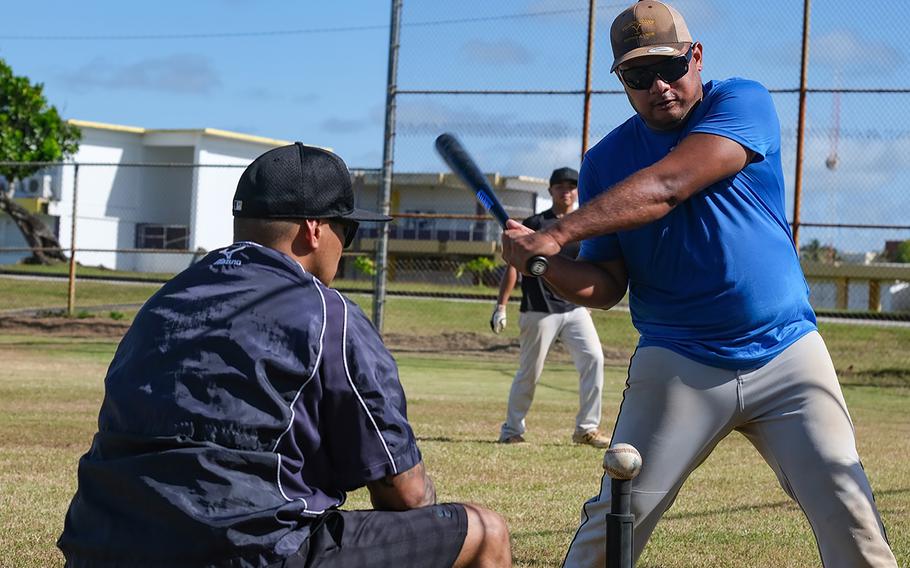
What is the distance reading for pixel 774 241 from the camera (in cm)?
426

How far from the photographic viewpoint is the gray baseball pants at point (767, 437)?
13.4ft

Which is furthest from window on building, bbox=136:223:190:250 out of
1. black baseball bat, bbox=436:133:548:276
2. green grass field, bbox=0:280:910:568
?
black baseball bat, bbox=436:133:548:276

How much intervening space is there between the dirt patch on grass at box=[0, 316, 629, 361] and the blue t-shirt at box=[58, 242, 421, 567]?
17.0 metres

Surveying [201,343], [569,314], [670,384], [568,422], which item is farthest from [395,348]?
[201,343]

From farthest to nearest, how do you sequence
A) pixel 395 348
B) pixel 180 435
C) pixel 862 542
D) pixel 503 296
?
1. pixel 395 348
2. pixel 503 296
3. pixel 862 542
4. pixel 180 435

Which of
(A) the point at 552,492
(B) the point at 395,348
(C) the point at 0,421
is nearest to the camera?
(A) the point at 552,492

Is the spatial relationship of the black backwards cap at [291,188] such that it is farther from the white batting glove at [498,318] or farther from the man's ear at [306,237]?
the white batting glove at [498,318]

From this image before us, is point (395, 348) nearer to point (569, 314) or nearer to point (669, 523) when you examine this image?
point (569, 314)

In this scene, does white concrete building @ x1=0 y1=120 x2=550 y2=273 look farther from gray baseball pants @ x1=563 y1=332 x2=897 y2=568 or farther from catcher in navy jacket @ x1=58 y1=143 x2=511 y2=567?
catcher in navy jacket @ x1=58 y1=143 x2=511 y2=567

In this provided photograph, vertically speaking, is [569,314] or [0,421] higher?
[569,314]

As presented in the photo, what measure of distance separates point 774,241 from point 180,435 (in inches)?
89.6

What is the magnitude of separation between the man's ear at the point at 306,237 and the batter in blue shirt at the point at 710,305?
93 centimetres

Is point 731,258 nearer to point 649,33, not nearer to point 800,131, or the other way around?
point 649,33

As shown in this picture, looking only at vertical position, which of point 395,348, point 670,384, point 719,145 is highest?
point 719,145
